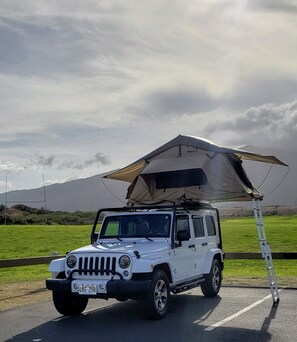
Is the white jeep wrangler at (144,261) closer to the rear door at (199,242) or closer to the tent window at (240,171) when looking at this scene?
the rear door at (199,242)

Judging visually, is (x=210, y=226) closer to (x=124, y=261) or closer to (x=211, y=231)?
(x=211, y=231)

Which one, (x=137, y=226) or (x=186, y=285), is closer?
(x=186, y=285)

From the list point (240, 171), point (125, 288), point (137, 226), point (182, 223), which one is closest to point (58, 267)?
point (125, 288)

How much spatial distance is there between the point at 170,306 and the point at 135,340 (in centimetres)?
335

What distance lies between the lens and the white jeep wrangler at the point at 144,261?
1022 cm

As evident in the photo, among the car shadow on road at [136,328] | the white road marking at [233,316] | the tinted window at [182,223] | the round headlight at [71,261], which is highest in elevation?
the tinted window at [182,223]

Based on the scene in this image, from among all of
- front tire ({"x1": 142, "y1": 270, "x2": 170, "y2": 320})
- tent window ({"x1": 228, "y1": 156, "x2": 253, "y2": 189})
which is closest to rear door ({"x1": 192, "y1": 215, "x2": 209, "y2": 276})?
tent window ({"x1": 228, "y1": 156, "x2": 253, "y2": 189})

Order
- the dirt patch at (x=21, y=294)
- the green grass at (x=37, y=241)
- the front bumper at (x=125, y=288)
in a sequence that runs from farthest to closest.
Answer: the green grass at (x=37, y=241) < the dirt patch at (x=21, y=294) < the front bumper at (x=125, y=288)

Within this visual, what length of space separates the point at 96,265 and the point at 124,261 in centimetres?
58

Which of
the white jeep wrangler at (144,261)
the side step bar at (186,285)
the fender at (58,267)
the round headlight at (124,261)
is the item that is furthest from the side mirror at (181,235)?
the fender at (58,267)

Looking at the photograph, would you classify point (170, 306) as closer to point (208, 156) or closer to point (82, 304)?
point (82, 304)

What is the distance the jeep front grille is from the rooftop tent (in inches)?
132

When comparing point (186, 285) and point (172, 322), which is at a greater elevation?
point (186, 285)

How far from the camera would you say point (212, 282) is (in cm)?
1312
